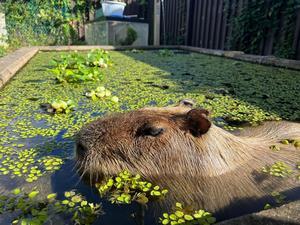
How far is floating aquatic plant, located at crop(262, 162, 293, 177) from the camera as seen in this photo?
6.24 ft

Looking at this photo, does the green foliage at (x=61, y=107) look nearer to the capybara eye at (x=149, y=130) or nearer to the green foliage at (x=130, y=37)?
the capybara eye at (x=149, y=130)

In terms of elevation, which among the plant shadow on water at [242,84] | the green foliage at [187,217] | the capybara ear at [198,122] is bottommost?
the plant shadow on water at [242,84]

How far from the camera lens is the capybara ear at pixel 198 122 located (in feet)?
Answer: 5.73

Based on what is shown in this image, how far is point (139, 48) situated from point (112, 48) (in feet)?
3.87

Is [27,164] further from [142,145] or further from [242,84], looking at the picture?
[242,84]

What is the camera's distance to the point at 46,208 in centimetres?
152

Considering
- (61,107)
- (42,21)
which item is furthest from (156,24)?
(61,107)

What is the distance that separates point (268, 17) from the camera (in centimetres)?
702

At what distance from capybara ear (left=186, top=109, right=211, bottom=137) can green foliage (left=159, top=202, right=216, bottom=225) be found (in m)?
0.48

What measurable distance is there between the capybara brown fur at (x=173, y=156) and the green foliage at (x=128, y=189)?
5 centimetres

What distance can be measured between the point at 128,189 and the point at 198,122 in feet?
1.79

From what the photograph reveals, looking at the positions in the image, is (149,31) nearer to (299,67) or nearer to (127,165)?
(299,67)

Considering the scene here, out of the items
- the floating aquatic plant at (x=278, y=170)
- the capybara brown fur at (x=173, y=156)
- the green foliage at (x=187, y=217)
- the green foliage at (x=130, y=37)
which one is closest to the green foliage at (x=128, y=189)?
the capybara brown fur at (x=173, y=156)

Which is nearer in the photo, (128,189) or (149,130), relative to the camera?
(128,189)
